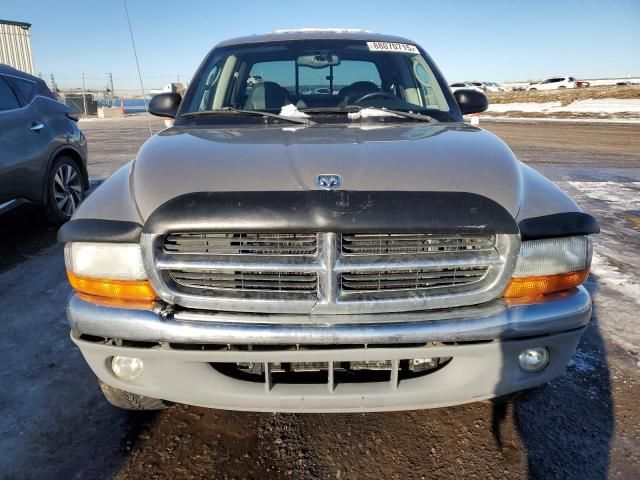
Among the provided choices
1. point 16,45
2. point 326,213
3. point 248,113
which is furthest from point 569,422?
point 16,45

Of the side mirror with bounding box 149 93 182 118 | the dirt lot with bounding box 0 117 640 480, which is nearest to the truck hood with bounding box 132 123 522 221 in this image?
the side mirror with bounding box 149 93 182 118

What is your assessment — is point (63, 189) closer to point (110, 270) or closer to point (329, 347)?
point (110, 270)

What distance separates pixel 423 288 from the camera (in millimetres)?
1940

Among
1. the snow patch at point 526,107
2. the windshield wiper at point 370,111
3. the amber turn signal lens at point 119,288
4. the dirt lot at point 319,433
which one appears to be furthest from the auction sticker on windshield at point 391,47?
the snow patch at point 526,107

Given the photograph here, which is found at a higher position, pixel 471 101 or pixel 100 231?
pixel 471 101

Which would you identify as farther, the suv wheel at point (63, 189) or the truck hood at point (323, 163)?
the suv wheel at point (63, 189)

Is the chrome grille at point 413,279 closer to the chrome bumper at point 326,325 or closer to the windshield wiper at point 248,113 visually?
the chrome bumper at point 326,325

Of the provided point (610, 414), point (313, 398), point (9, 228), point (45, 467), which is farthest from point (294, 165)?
point (9, 228)

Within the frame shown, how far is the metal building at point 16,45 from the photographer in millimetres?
18392

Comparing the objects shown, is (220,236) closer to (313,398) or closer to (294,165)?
(294,165)

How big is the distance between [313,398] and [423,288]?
0.58 m

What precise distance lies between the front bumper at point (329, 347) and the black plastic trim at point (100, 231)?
0.26m

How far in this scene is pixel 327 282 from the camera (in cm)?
185

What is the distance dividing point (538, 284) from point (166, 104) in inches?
106
